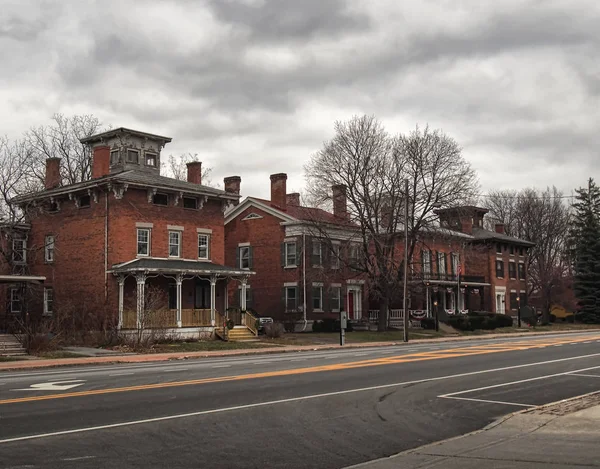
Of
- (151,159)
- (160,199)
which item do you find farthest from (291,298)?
(160,199)

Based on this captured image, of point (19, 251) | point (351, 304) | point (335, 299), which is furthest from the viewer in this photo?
point (351, 304)

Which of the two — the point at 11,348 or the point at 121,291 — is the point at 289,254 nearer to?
the point at 121,291

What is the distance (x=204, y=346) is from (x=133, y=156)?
55.9ft

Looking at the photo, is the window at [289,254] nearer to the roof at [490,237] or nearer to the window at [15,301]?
the window at [15,301]

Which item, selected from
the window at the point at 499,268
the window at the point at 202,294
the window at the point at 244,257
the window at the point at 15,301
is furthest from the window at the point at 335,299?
the window at the point at 499,268

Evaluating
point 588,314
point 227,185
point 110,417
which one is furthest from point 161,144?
point 588,314

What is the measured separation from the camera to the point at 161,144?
4812cm

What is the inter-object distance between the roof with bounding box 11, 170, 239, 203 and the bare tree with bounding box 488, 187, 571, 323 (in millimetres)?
53658

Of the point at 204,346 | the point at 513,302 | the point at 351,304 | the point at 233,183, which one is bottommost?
the point at 204,346

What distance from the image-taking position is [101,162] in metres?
42.1

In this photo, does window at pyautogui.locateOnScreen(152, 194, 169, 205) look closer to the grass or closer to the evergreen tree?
the grass

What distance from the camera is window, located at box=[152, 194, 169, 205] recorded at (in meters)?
40.4

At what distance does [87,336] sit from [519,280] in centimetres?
5514

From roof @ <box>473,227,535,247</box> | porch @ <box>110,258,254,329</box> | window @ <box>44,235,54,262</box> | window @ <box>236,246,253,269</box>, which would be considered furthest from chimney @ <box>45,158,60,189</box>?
roof @ <box>473,227,535,247</box>
